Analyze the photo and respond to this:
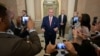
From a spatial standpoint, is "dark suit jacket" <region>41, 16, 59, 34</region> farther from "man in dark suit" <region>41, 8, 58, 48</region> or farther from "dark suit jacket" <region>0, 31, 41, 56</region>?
"dark suit jacket" <region>0, 31, 41, 56</region>

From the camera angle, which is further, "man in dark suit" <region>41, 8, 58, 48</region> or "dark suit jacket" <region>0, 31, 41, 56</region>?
"man in dark suit" <region>41, 8, 58, 48</region>

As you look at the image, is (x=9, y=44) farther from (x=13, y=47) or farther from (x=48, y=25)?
(x=48, y=25)

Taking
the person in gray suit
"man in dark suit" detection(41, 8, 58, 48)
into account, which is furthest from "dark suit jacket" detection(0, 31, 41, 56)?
"man in dark suit" detection(41, 8, 58, 48)

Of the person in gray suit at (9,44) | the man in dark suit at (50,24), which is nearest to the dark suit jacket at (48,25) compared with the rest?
the man in dark suit at (50,24)

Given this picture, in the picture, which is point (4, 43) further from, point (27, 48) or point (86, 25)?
Result: point (86, 25)

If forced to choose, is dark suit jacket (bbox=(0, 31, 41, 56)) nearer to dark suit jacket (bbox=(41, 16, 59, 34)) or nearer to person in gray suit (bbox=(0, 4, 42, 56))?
person in gray suit (bbox=(0, 4, 42, 56))

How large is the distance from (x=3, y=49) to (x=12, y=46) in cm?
8

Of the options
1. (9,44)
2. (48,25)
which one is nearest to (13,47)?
(9,44)

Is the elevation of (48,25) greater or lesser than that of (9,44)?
lesser

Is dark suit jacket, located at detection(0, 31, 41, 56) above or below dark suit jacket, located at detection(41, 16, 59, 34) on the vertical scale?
above

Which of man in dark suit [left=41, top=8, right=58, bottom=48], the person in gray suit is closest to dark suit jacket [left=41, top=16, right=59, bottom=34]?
man in dark suit [left=41, top=8, right=58, bottom=48]

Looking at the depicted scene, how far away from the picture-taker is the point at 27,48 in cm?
133

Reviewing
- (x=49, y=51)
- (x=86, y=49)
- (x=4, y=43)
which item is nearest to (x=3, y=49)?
(x=4, y=43)

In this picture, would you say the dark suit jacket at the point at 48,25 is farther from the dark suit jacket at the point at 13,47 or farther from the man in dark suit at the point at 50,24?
the dark suit jacket at the point at 13,47
